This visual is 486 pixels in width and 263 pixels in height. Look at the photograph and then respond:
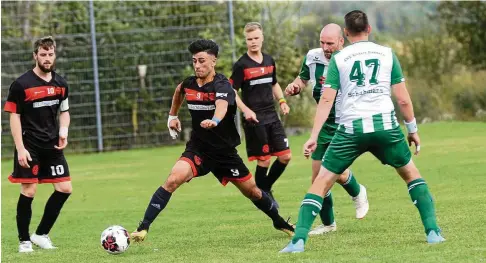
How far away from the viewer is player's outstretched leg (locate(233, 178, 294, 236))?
974 cm

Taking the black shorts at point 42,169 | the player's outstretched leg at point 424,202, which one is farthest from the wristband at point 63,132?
the player's outstretched leg at point 424,202

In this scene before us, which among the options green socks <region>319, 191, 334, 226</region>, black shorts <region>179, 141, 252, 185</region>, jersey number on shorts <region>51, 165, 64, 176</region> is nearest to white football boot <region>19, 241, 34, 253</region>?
jersey number on shorts <region>51, 165, 64, 176</region>

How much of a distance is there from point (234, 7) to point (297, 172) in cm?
978

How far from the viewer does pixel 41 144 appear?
1028 centimetres

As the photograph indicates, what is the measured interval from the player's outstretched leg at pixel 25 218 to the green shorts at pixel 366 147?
11.3 feet

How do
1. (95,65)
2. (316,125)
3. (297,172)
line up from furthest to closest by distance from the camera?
(95,65), (297,172), (316,125)

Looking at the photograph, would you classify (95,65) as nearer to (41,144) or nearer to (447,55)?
(447,55)

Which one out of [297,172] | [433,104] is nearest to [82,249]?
[297,172]

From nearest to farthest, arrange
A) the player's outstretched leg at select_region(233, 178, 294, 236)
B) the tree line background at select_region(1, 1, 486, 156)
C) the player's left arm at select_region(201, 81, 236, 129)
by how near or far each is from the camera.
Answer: the player's left arm at select_region(201, 81, 236, 129)
the player's outstretched leg at select_region(233, 178, 294, 236)
the tree line background at select_region(1, 1, 486, 156)

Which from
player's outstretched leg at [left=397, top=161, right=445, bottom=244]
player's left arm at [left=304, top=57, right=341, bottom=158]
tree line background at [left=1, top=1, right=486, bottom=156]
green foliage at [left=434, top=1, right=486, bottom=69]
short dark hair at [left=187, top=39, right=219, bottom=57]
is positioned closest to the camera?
player's left arm at [left=304, top=57, right=341, bottom=158]

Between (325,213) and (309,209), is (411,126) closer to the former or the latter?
(309,209)

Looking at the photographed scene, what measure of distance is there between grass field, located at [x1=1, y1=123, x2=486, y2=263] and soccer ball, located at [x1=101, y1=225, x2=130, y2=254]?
91 millimetres

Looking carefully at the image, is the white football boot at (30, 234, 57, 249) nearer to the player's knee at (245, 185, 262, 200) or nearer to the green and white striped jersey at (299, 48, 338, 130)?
the player's knee at (245, 185, 262, 200)

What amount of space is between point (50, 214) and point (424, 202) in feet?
12.9
